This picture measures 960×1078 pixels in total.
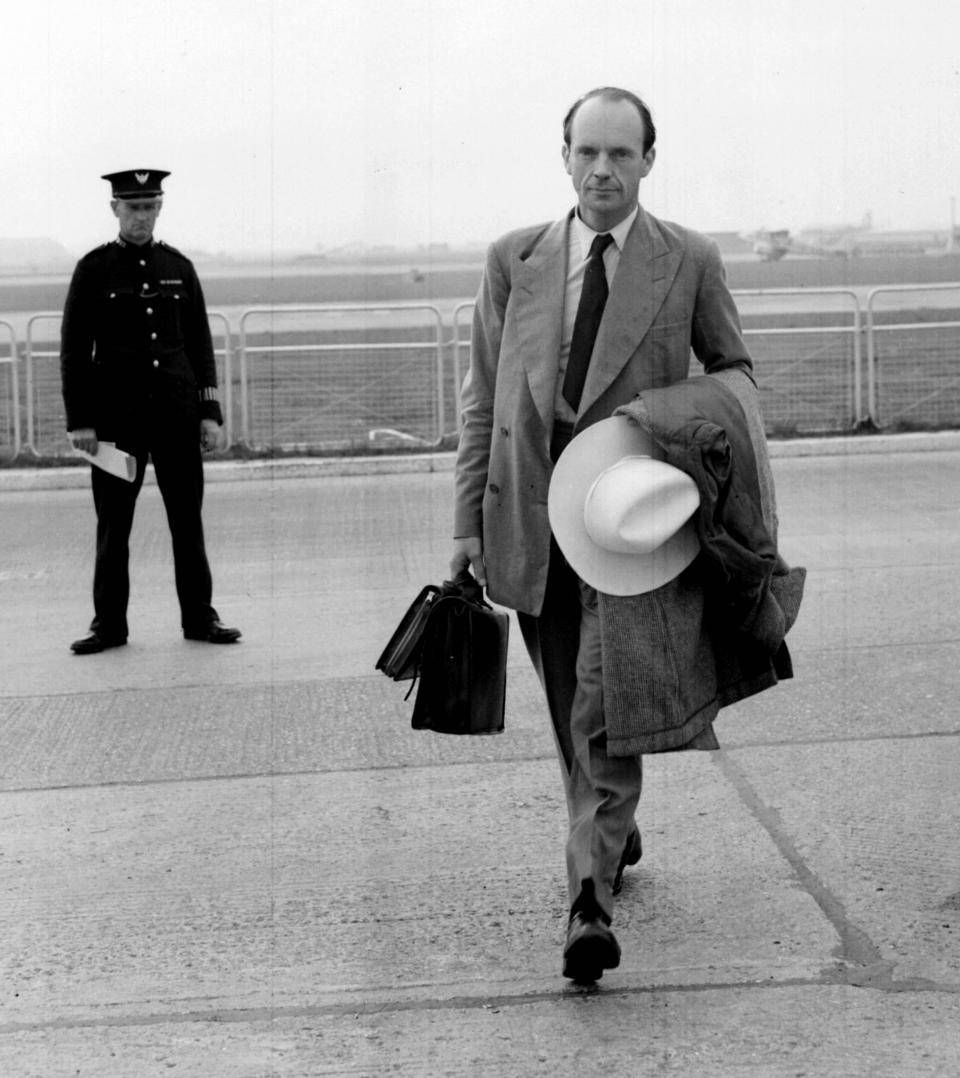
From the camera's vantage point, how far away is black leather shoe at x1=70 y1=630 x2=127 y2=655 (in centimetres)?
759

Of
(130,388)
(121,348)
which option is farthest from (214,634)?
(121,348)

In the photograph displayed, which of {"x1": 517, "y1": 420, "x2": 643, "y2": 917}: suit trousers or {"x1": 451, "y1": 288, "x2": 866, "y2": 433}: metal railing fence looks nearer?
{"x1": 517, "y1": 420, "x2": 643, "y2": 917}: suit trousers

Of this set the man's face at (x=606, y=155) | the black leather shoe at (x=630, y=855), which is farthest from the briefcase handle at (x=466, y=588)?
the man's face at (x=606, y=155)

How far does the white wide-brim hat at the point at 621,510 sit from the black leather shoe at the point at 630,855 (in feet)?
2.86

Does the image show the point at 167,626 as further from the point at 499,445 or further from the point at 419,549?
the point at 499,445

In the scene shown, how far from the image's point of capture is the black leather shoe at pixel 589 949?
3.81 metres

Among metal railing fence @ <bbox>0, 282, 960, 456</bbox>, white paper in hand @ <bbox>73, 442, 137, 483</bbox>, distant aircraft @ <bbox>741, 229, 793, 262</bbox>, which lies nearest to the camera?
white paper in hand @ <bbox>73, 442, 137, 483</bbox>

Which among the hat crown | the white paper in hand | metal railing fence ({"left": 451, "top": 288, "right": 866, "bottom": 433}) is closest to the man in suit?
the hat crown

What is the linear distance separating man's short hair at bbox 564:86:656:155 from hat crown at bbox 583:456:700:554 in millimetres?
724

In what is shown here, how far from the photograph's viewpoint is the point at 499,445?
13.5 ft

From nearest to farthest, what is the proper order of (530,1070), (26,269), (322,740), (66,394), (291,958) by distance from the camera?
(530,1070) → (291,958) → (322,740) → (66,394) → (26,269)

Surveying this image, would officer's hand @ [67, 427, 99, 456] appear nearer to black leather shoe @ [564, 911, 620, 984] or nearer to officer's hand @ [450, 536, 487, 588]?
officer's hand @ [450, 536, 487, 588]

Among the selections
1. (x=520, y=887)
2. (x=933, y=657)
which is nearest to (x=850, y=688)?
(x=933, y=657)

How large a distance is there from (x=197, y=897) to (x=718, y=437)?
1.74 meters
